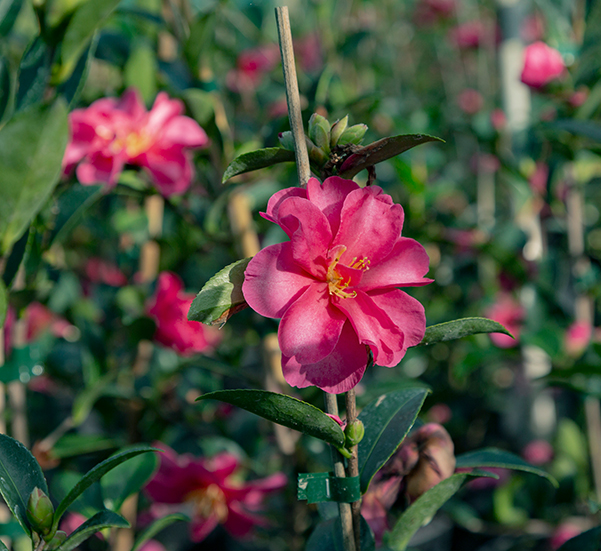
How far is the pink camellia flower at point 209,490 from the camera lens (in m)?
0.84

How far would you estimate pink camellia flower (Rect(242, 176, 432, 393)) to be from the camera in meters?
0.41

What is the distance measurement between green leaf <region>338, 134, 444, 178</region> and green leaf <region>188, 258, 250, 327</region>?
116mm

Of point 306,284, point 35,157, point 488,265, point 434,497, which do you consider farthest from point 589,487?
point 35,157

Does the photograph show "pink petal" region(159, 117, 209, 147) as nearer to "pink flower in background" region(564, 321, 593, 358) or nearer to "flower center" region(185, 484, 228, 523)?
"flower center" region(185, 484, 228, 523)

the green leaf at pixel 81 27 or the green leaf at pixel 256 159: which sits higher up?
the green leaf at pixel 81 27

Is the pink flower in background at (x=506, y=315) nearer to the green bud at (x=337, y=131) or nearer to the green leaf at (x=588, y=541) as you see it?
the green leaf at (x=588, y=541)

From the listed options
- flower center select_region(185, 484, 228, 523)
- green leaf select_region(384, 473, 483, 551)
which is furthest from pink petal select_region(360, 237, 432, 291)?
flower center select_region(185, 484, 228, 523)

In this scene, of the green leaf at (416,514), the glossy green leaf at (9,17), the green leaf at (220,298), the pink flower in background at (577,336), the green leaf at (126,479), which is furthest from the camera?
the pink flower in background at (577,336)

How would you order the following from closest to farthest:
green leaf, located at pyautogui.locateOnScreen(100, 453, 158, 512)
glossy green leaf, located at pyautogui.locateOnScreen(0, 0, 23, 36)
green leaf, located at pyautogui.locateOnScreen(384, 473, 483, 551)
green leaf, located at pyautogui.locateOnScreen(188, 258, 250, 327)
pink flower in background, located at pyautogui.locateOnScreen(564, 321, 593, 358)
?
green leaf, located at pyautogui.locateOnScreen(188, 258, 250, 327), green leaf, located at pyautogui.locateOnScreen(384, 473, 483, 551), green leaf, located at pyautogui.locateOnScreen(100, 453, 158, 512), glossy green leaf, located at pyautogui.locateOnScreen(0, 0, 23, 36), pink flower in background, located at pyautogui.locateOnScreen(564, 321, 593, 358)

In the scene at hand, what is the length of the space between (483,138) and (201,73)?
0.73 metres

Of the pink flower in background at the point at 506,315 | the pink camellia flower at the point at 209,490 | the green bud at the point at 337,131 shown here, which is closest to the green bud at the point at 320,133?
the green bud at the point at 337,131

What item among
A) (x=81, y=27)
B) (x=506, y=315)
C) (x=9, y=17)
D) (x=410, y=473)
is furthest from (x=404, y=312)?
(x=506, y=315)

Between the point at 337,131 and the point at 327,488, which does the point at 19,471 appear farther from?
the point at 337,131

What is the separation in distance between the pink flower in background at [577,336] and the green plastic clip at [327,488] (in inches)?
37.3
